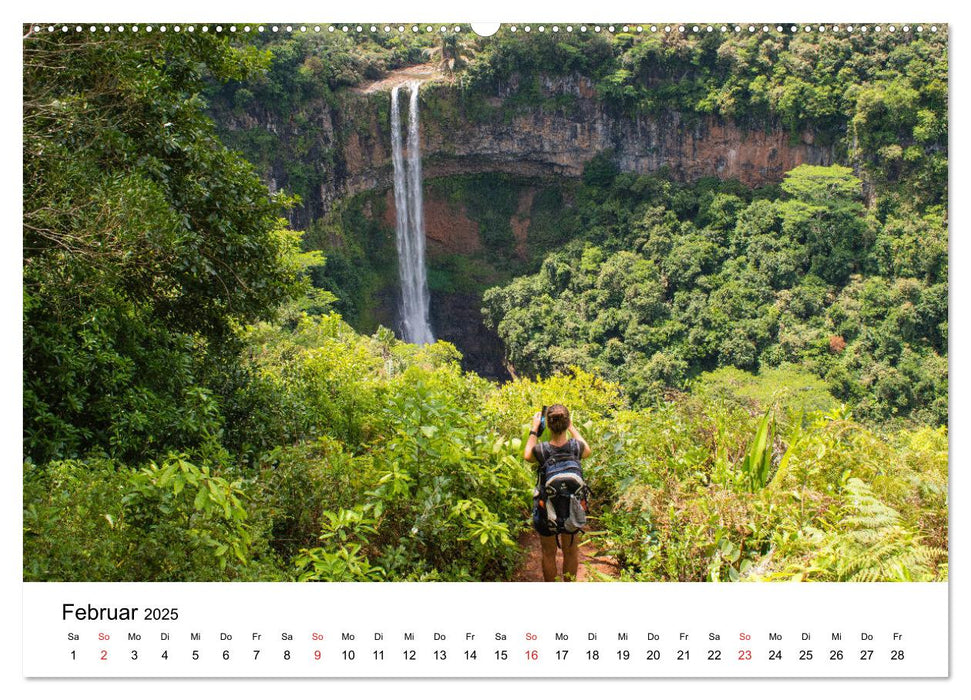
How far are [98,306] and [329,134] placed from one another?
2476 centimetres

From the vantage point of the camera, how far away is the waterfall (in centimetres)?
2839

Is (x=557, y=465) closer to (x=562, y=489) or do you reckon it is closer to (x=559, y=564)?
(x=562, y=489)

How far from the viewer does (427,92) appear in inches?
1066

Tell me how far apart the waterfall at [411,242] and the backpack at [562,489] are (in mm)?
25767

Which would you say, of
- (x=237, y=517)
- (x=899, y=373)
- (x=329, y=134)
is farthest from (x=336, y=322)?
(x=329, y=134)

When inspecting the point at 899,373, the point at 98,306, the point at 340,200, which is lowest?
the point at 899,373

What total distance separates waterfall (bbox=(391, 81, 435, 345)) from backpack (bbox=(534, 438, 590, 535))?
84.5ft

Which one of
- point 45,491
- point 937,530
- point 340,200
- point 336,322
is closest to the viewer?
point 45,491

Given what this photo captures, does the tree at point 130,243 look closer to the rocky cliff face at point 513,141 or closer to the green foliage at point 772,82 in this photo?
the green foliage at point 772,82

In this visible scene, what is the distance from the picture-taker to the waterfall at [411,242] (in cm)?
2839

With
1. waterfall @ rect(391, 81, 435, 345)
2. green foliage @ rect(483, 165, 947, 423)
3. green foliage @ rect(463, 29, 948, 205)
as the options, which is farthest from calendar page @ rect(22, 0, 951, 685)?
waterfall @ rect(391, 81, 435, 345)

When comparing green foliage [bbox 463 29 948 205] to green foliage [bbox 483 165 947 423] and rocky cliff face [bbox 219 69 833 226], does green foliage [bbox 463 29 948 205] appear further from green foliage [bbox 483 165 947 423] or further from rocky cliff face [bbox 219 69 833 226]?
green foliage [bbox 483 165 947 423]
